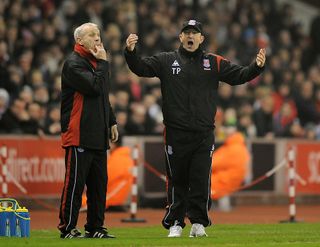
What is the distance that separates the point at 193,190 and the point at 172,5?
17.8 metres

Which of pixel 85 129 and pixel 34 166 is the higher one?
pixel 85 129

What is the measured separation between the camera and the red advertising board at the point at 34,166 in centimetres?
2103

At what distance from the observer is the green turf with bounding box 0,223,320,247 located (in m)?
13.0

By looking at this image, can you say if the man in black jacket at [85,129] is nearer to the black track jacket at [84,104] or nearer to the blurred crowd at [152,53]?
the black track jacket at [84,104]

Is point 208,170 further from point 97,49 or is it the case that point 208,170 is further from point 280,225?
point 280,225

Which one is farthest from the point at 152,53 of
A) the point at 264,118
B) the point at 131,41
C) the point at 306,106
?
the point at 131,41

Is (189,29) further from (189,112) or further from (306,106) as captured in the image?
(306,106)

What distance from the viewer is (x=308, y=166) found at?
2592 centimetres

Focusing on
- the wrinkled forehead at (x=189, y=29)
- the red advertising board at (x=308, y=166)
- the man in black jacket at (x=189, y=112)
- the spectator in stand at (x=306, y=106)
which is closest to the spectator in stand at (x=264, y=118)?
the red advertising board at (x=308, y=166)

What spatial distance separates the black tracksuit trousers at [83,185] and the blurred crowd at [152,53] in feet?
26.5

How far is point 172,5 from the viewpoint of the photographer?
103 feet

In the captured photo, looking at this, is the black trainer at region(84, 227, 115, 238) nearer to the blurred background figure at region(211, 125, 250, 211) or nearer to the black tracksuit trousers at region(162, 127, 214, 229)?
the black tracksuit trousers at region(162, 127, 214, 229)

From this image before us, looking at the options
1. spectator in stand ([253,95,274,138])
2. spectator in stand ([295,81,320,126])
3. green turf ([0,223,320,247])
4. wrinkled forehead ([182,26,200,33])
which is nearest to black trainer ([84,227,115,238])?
green turf ([0,223,320,247])

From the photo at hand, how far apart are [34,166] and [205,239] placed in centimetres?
831
